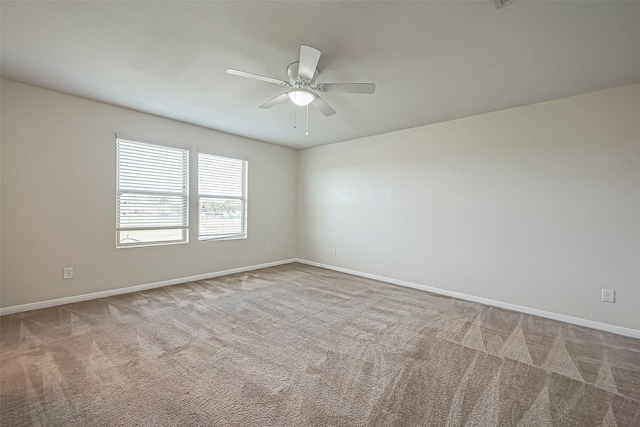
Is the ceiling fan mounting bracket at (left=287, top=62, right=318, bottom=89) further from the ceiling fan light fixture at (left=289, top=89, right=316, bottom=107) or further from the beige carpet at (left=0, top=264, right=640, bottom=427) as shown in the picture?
the beige carpet at (left=0, top=264, right=640, bottom=427)

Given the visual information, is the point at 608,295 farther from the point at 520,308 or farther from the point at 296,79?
the point at 296,79

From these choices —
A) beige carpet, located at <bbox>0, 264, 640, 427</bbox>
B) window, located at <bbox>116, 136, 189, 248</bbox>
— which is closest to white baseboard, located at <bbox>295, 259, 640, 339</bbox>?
beige carpet, located at <bbox>0, 264, 640, 427</bbox>

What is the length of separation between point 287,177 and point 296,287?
8.53ft

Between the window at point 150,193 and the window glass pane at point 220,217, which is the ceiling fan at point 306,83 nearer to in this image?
the window at point 150,193

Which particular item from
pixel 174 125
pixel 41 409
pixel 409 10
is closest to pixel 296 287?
pixel 41 409

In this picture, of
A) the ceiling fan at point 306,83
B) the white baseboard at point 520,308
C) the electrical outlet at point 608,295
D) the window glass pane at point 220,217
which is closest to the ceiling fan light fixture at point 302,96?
the ceiling fan at point 306,83

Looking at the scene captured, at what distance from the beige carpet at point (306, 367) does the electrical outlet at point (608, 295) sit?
38 centimetres

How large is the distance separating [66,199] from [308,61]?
11.1ft

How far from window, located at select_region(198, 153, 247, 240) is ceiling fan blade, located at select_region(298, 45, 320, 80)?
9.76ft

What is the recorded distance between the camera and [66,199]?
3.21m

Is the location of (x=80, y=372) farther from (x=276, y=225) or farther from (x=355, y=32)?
(x=276, y=225)

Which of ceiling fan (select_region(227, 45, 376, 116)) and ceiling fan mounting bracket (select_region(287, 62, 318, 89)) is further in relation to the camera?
ceiling fan mounting bracket (select_region(287, 62, 318, 89))

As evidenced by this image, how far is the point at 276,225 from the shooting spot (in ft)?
18.4

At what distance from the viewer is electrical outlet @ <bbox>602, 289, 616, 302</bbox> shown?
278 cm
